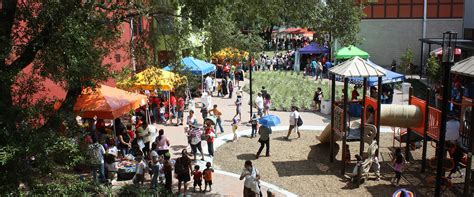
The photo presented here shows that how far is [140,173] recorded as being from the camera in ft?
42.2

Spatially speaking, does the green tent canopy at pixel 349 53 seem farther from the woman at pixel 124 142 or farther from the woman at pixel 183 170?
the woman at pixel 183 170

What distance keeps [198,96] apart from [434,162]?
1481 cm

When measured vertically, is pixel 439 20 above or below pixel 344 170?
above

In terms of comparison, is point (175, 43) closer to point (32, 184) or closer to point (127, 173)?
point (127, 173)

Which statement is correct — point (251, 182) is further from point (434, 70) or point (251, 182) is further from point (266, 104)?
point (434, 70)

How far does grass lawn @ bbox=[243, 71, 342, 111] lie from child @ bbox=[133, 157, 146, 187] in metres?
11.7

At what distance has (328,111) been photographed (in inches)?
906

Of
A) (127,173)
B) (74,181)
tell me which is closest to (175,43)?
(127,173)

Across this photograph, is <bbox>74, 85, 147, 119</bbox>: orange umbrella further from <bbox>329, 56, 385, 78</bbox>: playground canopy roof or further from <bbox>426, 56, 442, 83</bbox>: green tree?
<bbox>426, 56, 442, 83</bbox>: green tree

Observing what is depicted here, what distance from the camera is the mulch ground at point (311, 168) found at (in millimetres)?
13305

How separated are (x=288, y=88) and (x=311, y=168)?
45.0ft

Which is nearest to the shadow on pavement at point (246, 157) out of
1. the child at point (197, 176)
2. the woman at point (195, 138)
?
the woman at point (195, 138)

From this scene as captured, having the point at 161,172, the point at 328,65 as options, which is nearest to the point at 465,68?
the point at 161,172

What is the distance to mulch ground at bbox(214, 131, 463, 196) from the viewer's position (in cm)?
1330
